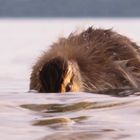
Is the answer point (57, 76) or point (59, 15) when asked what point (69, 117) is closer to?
point (57, 76)

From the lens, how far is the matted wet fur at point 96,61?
15.8 feet

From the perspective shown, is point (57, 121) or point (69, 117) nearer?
point (57, 121)

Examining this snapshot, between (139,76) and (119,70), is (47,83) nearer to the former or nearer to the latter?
(119,70)

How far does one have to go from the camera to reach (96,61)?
5.29 m

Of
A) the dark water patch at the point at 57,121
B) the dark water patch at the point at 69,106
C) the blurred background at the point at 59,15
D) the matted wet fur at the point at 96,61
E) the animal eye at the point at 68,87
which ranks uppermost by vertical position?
the blurred background at the point at 59,15

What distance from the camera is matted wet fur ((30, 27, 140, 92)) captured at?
482cm

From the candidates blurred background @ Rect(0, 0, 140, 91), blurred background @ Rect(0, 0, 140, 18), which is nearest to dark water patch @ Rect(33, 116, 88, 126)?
blurred background @ Rect(0, 0, 140, 91)

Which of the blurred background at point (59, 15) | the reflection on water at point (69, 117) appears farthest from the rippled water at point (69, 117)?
Result: the blurred background at point (59, 15)

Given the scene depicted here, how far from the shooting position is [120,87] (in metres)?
5.31

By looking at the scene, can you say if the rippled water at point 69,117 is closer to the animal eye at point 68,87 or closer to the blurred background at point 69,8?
the animal eye at point 68,87

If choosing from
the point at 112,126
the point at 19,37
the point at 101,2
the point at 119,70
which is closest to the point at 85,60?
the point at 119,70

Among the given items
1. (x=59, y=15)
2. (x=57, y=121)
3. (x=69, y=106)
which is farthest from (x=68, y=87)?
(x=59, y=15)

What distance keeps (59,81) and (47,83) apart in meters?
0.11

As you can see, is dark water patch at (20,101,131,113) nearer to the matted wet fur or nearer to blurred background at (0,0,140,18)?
the matted wet fur
